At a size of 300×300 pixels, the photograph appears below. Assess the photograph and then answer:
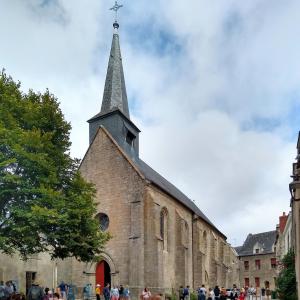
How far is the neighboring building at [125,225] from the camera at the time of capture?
27.6 meters

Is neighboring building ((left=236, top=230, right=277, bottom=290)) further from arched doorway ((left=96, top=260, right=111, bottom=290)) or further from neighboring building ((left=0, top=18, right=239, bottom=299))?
arched doorway ((left=96, top=260, right=111, bottom=290))

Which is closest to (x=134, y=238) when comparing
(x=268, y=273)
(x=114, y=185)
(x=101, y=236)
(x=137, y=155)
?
(x=114, y=185)

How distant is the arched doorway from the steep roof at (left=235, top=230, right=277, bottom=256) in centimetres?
4511

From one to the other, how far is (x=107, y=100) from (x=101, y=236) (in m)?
15.9

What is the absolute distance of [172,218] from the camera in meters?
32.9

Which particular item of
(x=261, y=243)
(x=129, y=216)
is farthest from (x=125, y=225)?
(x=261, y=243)

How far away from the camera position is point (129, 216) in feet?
94.3

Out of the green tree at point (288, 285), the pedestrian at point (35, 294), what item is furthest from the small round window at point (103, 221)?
the pedestrian at point (35, 294)

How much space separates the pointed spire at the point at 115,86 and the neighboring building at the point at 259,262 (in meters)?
43.4

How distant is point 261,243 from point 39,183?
5886 cm

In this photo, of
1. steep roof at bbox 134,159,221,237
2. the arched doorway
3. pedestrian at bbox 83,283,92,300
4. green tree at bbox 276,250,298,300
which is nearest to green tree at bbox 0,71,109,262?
pedestrian at bbox 83,283,92,300

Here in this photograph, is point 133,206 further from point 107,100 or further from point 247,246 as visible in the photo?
point 247,246

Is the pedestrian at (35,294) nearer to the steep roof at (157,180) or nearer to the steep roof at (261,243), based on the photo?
the steep roof at (157,180)

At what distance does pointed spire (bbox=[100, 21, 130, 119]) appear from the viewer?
34.6 m
